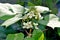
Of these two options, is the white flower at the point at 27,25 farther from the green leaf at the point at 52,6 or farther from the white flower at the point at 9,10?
the green leaf at the point at 52,6

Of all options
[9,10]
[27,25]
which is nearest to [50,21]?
[27,25]

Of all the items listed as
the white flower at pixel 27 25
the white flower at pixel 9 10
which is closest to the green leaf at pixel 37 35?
the white flower at pixel 27 25

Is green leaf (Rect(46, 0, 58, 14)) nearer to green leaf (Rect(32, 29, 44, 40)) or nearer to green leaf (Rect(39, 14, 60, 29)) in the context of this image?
green leaf (Rect(39, 14, 60, 29))

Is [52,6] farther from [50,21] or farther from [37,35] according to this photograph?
[37,35]

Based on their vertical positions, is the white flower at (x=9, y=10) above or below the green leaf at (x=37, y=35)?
above

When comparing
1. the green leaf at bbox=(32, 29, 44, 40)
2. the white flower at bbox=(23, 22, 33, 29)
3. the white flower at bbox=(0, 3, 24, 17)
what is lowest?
the green leaf at bbox=(32, 29, 44, 40)

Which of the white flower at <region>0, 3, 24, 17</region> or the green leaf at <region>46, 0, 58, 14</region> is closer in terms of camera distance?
the white flower at <region>0, 3, 24, 17</region>

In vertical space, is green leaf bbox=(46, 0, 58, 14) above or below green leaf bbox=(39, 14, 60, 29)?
above

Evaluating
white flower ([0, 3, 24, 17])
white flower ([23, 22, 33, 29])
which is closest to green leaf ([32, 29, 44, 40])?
white flower ([23, 22, 33, 29])

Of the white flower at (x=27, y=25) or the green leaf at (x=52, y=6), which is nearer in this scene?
the white flower at (x=27, y=25)

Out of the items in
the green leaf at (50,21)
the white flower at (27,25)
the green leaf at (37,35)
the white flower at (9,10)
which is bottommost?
the green leaf at (37,35)

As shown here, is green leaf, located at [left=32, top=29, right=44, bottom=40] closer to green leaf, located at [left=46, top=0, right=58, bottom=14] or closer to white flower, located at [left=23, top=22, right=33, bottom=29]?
white flower, located at [left=23, top=22, right=33, bottom=29]
